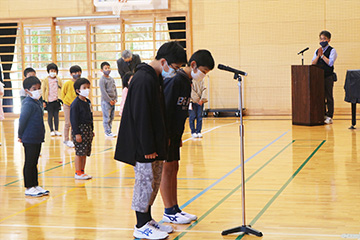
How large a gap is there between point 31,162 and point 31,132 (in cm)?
29

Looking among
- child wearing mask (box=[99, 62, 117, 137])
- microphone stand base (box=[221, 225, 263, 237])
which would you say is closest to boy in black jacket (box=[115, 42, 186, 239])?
A: microphone stand base (box=[221, 225, 263, 237])

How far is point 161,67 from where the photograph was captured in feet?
11.7

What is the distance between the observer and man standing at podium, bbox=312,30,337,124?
10430mm

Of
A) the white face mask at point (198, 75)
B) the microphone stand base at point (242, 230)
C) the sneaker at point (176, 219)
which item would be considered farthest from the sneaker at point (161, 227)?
the white face mask at point (198, 75)

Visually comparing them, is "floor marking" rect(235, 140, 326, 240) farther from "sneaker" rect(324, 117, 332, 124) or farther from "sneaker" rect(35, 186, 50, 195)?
"sneaker" rect(324, 117, 332, 124)

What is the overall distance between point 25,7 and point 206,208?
37.4 feet

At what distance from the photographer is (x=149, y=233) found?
354 cm

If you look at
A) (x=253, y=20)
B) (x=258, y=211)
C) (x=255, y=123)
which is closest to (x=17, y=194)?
(x=258, y=211)

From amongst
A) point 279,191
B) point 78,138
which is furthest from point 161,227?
point 78,138

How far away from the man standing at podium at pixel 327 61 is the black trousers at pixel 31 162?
269 inches

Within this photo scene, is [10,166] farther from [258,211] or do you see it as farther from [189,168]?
[258,211]

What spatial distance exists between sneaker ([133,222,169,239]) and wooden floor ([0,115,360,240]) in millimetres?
112

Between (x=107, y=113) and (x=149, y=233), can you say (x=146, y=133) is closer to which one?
(x=149, y=233)

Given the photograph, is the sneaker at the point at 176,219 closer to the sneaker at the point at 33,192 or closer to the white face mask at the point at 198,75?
the white face mask at the point at 198,75
